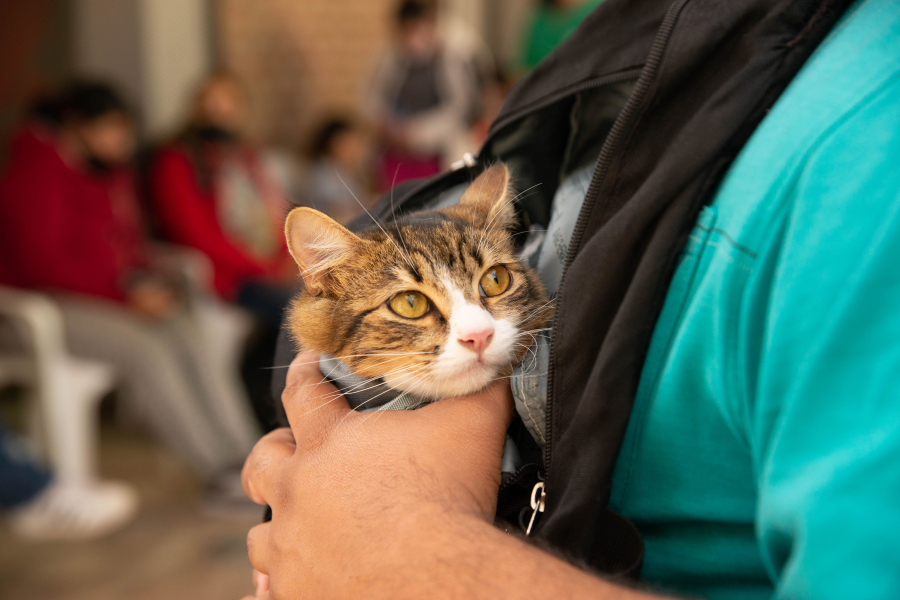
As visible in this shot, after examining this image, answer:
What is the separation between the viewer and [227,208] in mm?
3951

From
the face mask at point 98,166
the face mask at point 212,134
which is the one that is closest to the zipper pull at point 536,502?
the face mask at point 98,166

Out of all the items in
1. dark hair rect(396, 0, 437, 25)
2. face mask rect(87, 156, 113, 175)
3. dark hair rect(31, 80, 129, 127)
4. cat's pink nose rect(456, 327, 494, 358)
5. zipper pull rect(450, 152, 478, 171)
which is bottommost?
cat's pink nose rect(456, 327, 494, 358)

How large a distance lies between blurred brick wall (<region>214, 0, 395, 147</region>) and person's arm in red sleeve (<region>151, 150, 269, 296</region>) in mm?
1360

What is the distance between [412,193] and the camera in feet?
3.51

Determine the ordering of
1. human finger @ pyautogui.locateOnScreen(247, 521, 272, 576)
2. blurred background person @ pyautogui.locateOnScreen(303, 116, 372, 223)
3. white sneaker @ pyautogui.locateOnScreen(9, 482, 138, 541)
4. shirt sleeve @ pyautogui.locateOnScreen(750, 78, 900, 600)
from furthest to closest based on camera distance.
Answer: blurred background person @ pyautogui.locateOnScreen(303, 116, 372, 223) → white sneaker @ pyautogui.locateOnScreen(9, 482, 138, 541) → human finger @ pyautogui.locateOnScreen(247, 521, 272, 576) → shirt sleeve @ pyautogui.locateOnScreen(750, 78, 900, 600)

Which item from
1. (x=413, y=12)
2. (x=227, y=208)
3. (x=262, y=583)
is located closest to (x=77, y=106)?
(x=227, y=208)

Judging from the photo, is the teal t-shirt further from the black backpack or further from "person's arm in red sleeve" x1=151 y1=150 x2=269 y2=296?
"person's arm in red sleeve" x1=151 y1=150 x2=269 y2=296

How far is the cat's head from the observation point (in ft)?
3.23

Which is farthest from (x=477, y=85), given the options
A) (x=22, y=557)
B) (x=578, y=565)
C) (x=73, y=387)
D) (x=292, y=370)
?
(x=578, y=565)

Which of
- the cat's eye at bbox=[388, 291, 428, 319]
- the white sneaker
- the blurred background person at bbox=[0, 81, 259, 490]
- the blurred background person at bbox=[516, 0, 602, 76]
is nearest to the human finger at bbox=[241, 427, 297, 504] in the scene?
the cat's eye at bbox=[388, 291, 428, 319]

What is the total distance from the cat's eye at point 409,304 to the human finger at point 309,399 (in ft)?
0.51

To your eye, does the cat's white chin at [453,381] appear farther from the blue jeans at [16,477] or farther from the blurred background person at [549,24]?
the blurred background person at [549,24]

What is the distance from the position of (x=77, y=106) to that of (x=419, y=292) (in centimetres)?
295

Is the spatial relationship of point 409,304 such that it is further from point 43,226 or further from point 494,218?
point 43,226
